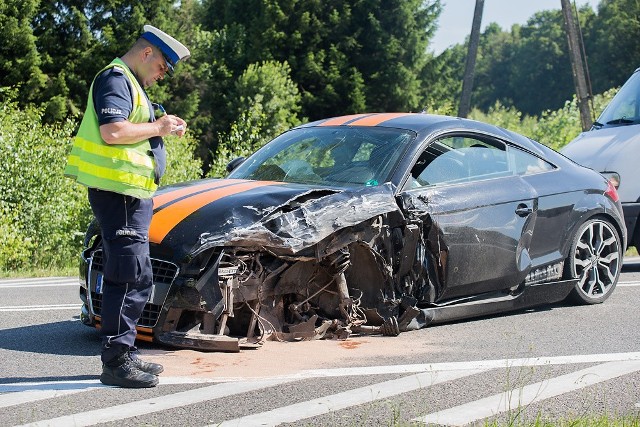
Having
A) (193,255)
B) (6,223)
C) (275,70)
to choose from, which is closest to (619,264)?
(193,255)

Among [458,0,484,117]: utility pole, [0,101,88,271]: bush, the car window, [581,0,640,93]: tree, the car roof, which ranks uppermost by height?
[581,0,640,93]: tree

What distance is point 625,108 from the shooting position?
486 inches

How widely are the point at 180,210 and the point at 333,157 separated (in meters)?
1.60

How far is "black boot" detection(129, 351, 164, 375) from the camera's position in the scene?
5.66 m

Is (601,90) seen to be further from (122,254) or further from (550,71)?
(122,254)

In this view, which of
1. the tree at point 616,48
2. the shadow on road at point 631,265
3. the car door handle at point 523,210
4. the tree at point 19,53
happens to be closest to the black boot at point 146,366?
the car door handle at point 523,210

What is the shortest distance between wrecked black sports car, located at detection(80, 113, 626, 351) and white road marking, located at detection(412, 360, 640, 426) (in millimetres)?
1552

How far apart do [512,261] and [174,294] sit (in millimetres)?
2934

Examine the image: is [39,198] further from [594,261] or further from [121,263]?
[121,263]

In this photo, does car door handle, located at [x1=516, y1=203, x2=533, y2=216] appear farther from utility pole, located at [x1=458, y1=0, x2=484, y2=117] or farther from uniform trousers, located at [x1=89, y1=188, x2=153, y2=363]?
utility pole, located at [x1=458, y1=0, x2=484, y2=117]

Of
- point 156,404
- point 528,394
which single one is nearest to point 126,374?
point 156,404

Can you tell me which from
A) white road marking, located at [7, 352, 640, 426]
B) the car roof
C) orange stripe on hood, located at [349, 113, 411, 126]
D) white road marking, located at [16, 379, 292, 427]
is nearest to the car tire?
the car roof

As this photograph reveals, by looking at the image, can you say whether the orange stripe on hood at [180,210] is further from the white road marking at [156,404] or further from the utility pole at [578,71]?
the utility pole at [578,71]

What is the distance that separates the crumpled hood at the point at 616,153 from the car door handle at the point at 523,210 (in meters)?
3.59
